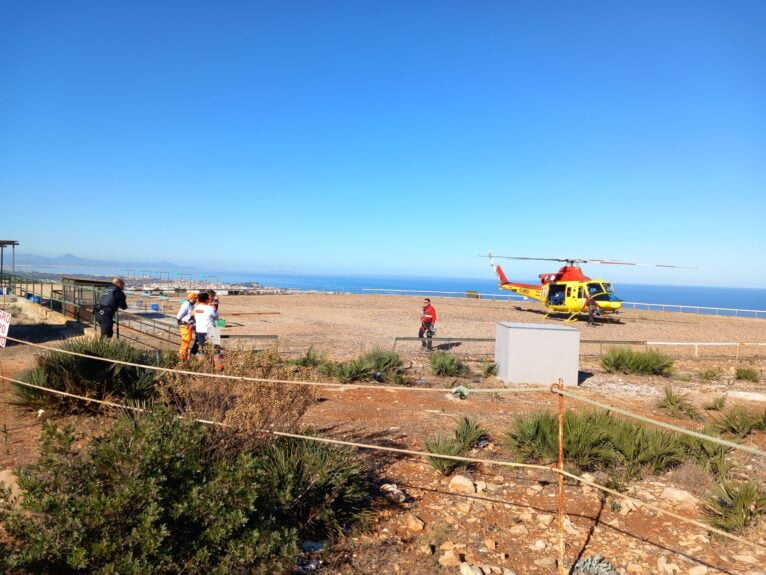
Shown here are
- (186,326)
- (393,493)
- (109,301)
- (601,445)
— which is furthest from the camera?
(109,301)

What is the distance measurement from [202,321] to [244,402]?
5.52 m

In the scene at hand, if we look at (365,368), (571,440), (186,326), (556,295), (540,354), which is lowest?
(365,368)

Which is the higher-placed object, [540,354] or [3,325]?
[3,325]

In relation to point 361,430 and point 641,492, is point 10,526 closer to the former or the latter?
point 361,430

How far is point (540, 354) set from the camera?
1130 centimetres

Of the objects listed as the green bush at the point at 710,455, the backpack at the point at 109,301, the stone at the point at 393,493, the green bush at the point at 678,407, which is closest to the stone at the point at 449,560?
the stone at the point at 393,493

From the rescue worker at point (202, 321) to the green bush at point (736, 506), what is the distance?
8.08 m

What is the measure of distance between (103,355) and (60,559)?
4.98 meters

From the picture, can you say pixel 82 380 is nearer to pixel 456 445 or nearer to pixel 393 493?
pixel 393 493

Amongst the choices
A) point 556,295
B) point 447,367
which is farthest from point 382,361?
point 556,295

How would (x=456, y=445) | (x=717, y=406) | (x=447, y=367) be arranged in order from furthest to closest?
1. (x=447, y=367)
2. (x=717, y=406)
3. (x=456, y=445)

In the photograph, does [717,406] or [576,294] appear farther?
[576,294]

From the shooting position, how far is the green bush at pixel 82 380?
6.84 metres

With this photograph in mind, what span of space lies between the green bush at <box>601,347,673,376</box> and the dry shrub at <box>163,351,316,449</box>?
33.5 ft
